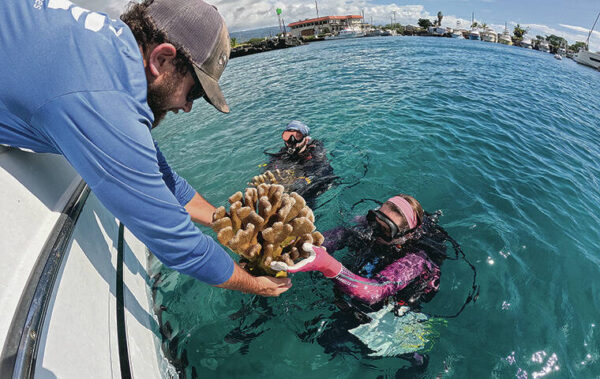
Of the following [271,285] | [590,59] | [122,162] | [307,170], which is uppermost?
[122,162]

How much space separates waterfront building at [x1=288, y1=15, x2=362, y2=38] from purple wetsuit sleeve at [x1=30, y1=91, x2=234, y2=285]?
102 m

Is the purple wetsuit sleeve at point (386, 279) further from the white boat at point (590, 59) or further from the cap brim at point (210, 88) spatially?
the white boat at point (590, 59)

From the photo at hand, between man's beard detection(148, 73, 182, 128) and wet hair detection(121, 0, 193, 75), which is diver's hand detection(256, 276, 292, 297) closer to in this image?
man's beard detection(148, 73, 182, 128)

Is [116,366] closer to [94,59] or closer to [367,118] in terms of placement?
[94,59]

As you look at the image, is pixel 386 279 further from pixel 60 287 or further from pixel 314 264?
pixel 60 287

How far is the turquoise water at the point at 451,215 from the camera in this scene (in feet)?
10.6

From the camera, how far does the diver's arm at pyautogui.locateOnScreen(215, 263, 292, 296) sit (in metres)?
1.89

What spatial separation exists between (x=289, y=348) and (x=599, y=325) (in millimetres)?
4110

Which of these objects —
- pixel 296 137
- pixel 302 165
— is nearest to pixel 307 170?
pixel 302 165

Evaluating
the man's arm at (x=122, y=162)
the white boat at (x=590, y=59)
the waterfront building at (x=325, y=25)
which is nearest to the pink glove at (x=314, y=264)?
the man's arm at (x=122, y=162)

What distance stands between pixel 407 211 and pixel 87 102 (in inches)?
133

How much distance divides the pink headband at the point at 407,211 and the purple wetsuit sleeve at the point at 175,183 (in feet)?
8.31

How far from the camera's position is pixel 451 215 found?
5.37 meters

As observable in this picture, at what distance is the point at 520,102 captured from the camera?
13.6 meters
